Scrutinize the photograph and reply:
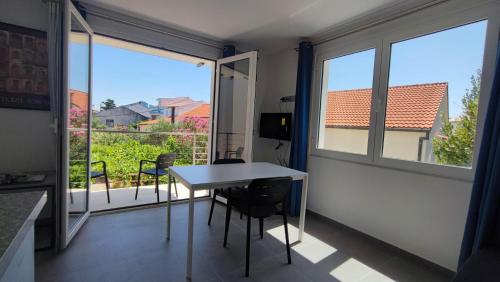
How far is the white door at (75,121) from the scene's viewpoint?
212 centimetres

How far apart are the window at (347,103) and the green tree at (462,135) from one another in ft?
2.40

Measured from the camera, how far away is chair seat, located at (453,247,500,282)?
1249mm

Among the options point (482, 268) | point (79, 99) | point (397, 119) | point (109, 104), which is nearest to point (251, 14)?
point (397, 119)

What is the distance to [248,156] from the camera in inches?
137

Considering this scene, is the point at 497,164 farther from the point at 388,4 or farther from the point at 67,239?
the point at 67,239

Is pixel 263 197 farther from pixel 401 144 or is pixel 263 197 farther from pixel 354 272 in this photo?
pixel 401 144

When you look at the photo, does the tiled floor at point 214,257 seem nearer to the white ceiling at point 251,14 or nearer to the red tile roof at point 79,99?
the red tile roof at point 79,99

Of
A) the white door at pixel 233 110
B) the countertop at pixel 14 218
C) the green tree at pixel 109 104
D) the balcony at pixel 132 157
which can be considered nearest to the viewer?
the countertop at pixel 14 218

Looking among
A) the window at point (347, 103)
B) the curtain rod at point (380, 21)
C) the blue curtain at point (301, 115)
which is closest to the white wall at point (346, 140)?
the window at point (347, 103)

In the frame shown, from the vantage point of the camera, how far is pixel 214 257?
7.32ft

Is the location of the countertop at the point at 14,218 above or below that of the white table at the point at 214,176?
above

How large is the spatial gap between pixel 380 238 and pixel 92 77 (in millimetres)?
3698

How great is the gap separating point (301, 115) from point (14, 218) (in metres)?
3.04

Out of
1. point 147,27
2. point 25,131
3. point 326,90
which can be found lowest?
point 25,131
